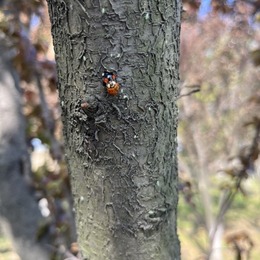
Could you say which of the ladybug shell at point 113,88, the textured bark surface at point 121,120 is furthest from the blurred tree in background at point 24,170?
the ladybug shell at point 113,88

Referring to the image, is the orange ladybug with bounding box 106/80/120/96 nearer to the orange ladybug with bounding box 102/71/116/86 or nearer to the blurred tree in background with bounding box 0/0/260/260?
the orange ladybug with bounding box 102/71/116/86

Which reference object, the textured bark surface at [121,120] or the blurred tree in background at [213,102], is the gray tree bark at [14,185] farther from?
the blurred tree in background at [213,102]

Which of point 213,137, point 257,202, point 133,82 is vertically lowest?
point 257,202

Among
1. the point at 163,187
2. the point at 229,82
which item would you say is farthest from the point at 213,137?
the point at 163,187

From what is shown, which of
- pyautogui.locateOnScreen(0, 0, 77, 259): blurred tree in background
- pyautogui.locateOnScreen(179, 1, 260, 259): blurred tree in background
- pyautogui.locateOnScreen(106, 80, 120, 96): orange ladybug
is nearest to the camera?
pyautogui.locateOnScreen(106, 80, 120, 96): orange ladybug

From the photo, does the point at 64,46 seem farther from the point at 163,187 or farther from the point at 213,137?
the point at 213,137

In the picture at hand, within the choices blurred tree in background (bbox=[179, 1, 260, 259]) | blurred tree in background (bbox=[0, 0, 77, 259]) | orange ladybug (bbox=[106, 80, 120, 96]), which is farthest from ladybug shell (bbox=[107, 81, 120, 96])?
blurred tree in background (bbox=[179, 1, 260, 259])

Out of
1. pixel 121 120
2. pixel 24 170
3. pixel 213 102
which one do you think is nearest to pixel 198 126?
pixel 213 102
